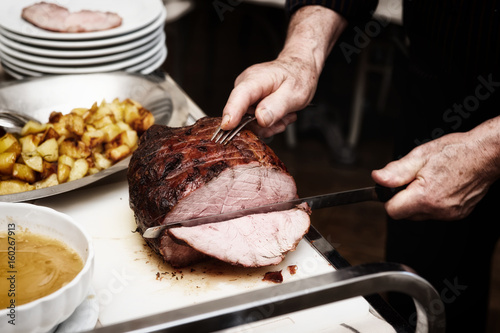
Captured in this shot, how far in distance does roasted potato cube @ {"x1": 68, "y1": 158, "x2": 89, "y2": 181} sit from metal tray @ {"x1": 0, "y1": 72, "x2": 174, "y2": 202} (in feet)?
1.10

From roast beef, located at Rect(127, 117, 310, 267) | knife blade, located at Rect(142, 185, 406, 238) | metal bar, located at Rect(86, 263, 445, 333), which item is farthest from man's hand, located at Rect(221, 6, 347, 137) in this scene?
metal bar, located at Rect(86, 263, 445, 333)

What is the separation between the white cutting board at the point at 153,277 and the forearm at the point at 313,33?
75cm

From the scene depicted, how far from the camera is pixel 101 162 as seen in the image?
5.48 ft

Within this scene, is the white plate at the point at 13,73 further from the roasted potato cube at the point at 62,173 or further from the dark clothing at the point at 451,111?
the dark clothing at the point at 451,111

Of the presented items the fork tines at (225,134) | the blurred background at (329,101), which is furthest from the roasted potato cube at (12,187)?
the blurred background at (329,101)

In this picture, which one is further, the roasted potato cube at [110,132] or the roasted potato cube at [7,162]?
the roasted potato cube at [110,132]

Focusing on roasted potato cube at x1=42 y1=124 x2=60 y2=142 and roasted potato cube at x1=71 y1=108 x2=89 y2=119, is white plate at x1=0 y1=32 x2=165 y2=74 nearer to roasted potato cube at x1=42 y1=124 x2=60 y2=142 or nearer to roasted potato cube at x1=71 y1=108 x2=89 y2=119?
roasted potato cube at x1=71 y1=108 x2=89 y2=119

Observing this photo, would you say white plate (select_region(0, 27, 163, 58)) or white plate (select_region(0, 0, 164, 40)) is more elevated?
white plate (select_region(0, 0, 164, 40))

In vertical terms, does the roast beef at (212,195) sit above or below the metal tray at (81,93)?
above

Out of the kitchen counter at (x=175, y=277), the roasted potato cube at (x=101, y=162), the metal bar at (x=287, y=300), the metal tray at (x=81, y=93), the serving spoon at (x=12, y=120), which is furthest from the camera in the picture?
the metal tray at (x=81, y=93)

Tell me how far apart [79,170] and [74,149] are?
0.28 ft

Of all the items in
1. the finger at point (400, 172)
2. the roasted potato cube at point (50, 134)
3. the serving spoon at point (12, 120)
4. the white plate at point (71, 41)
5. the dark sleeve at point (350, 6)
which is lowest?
the serving spoon at point (12, 120)

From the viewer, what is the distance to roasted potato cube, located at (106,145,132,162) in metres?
1.67

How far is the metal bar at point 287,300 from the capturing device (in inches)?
29.8
